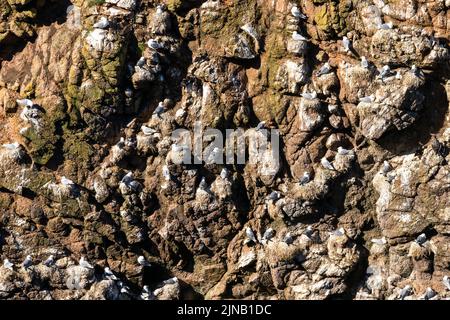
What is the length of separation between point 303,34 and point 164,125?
5.29m

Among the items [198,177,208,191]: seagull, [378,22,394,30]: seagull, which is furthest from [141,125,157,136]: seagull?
[378,22,394,30]: seagull

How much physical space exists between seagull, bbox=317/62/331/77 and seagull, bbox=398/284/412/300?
726 cm

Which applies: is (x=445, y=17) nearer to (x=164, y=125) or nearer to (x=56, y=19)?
(x=164, y=125)

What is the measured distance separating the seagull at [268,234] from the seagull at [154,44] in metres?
6.81

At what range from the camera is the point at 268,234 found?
20016mm

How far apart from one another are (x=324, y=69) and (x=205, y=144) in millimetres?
4460

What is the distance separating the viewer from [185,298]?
810 inches

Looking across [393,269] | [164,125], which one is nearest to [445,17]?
[393,269]

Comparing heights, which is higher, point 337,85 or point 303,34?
point 303,34

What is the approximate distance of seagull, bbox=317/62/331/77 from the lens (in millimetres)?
19297

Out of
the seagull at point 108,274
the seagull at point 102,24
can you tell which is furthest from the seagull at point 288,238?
the seagull at point 102,24

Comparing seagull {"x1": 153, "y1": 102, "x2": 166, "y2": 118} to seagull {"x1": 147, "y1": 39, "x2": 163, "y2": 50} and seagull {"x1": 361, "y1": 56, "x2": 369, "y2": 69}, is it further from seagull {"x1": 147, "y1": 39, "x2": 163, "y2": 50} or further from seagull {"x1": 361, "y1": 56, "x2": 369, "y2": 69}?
seagull {"x1": 361, "y1": 56, "x2": 369, "y2": 69}

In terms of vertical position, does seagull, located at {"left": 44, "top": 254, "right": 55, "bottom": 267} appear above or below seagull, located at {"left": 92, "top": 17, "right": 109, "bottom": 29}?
below

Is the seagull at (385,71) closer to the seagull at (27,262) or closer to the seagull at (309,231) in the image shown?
the seagull at (309,231)
